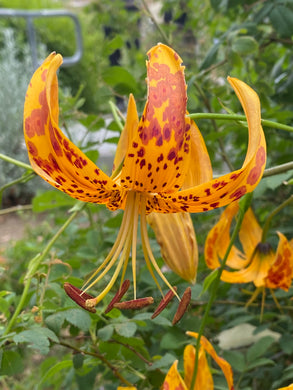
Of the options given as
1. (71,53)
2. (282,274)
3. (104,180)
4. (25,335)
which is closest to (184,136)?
(104,180)

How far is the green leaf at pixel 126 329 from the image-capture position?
0.64 metres

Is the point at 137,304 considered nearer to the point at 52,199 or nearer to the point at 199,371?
the point at 199,371

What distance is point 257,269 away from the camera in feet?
2.77

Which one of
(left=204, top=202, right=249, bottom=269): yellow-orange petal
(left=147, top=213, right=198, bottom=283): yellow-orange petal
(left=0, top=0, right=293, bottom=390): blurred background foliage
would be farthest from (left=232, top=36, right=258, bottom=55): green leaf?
(left=147, top=213, right=198, bottom=283): yellow-orange petal

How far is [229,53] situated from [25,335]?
2.09 feet

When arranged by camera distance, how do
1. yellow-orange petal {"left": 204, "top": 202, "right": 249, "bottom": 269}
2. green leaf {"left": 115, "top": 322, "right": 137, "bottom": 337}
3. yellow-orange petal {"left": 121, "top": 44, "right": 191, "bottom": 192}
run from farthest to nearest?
yellow-orange petal {"left": 204, "top": 202, "right": 249, "bottom": 269}
green leaf {"left": 115, "top": 322, "right": 137, "bottom": 337}
yellow-orange petal {"left": 121, "top": 44, "right": 191, "bottom": 192}

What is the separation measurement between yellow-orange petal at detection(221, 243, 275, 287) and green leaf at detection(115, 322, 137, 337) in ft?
0.69

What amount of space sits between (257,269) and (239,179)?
0.41 meters

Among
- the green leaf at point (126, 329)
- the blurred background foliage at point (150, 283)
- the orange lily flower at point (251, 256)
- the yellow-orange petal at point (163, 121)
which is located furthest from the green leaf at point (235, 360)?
the yellow-orange petal at point (163, 121)

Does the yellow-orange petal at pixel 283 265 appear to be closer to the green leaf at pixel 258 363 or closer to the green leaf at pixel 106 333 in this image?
the green leaf at pixel 258 363

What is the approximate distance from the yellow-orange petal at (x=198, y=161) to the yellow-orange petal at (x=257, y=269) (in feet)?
0.98

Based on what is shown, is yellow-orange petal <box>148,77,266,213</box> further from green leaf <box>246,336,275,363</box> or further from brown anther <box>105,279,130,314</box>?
green leaf <box>246,336,275,363</box>

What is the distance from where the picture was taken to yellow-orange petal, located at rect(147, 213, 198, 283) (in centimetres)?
62

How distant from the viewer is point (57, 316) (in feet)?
2.07
